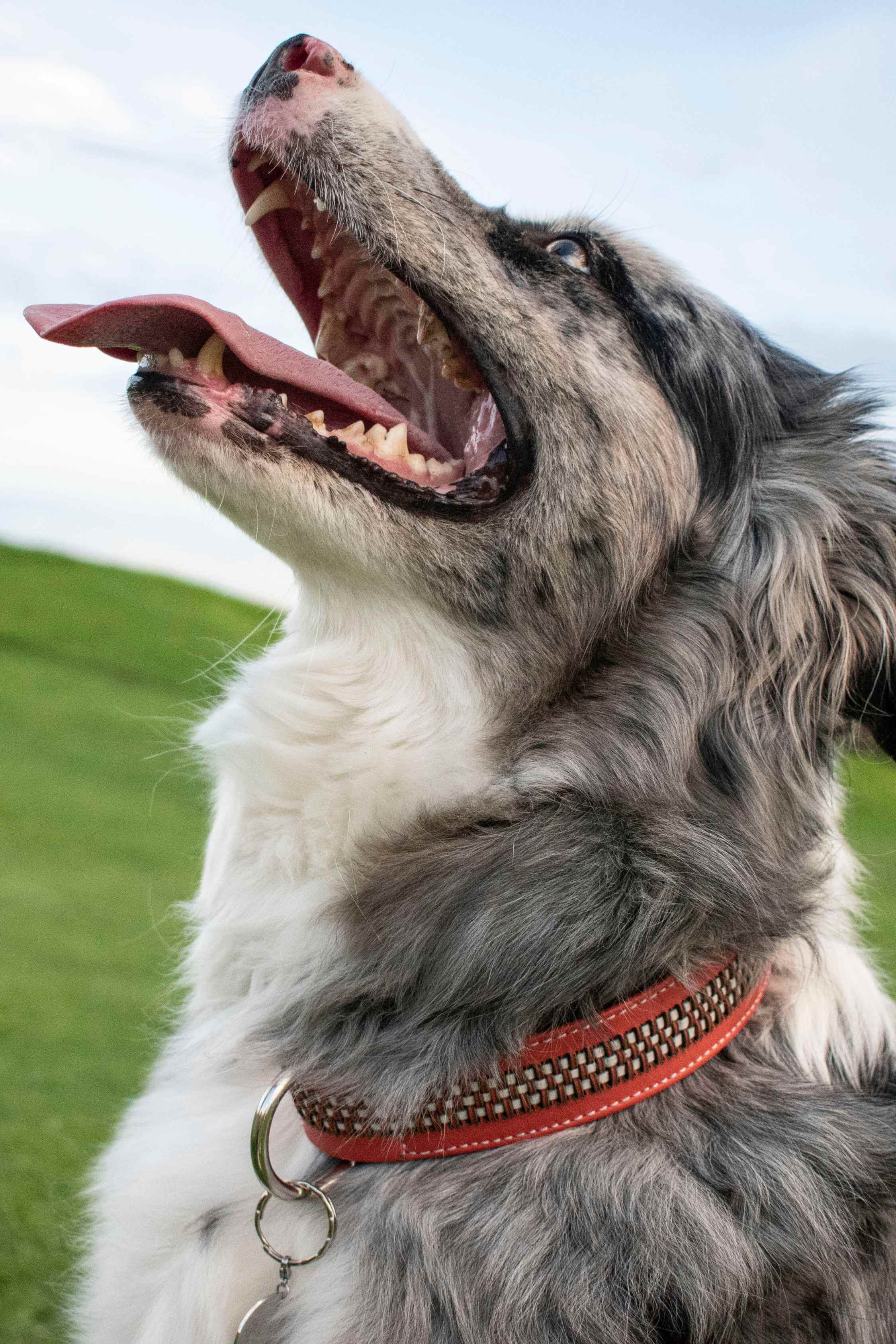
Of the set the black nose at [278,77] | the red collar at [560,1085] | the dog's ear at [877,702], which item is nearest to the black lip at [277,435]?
the black nose at [278,77]

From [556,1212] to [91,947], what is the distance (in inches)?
146

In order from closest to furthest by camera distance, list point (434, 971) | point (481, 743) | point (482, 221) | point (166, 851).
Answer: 1. point (434, 971)
2. point (481, 743)
3. point (482, 221)
4. point (166, 851)

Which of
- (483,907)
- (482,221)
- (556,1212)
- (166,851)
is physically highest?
(482,221)

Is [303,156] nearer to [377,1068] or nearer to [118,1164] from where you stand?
[377,1068]

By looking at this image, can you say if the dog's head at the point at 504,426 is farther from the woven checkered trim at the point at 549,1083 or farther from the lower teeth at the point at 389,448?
the woven checkered trim at the point at 549,1083

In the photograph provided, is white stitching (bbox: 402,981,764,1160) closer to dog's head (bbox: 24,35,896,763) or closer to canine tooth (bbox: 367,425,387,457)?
dog's head (bbox: 24,35,896,763)

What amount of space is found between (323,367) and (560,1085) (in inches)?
51.7

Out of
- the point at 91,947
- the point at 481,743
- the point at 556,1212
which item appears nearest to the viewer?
the point at 556,1212

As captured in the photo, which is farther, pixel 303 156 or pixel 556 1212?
pixel 303 156

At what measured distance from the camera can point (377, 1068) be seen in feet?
6.61

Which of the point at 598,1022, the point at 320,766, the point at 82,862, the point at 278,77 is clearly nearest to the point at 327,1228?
the point at 598,1022

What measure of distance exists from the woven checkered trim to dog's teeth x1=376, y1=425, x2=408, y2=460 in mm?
1079

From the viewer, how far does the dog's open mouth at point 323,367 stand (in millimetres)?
2164

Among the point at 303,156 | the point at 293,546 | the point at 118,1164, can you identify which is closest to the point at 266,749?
the point at 293,546
